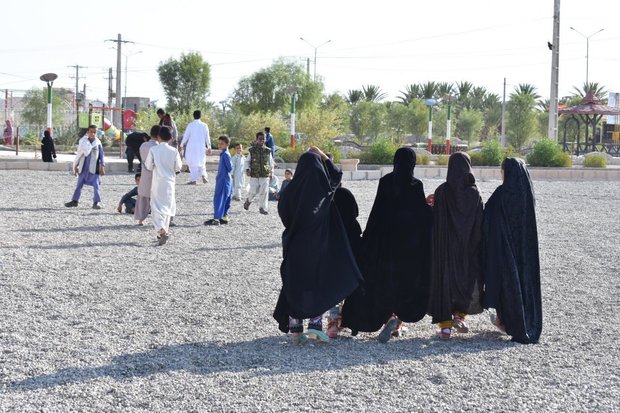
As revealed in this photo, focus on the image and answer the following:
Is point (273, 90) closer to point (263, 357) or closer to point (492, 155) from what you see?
point (492, 155)

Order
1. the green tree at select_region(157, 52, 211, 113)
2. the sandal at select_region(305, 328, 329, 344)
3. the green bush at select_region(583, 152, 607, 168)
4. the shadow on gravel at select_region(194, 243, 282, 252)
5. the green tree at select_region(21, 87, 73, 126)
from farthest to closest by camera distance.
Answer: the green tree at select_region(21, 87, 73, 126)
the green tree at select_region(157, 52, 211, 113)
the green bush at select_region(583, 152, 607, 168)
the shadow on gravel at select_region(194, 243, 282, 252)
the sandal at select_region(305, 328, 329, 344)

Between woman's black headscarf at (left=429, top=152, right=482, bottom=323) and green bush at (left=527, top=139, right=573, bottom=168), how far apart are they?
26.2 meters

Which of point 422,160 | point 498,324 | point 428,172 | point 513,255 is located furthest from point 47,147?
point 513,255

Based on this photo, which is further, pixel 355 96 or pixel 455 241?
pixel 355 96

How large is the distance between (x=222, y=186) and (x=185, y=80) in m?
46.7

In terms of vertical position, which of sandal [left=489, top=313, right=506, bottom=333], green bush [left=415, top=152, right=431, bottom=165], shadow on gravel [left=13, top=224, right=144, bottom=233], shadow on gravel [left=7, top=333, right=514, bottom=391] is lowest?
shadow on gravel [left=7, top=333, right=514, bottom=391]

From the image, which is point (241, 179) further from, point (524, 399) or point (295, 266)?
point (524, 399)

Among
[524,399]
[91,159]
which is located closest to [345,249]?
[524,399]

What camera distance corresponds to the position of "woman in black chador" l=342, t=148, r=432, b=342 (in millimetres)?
6793

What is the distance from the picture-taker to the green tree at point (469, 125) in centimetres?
7300

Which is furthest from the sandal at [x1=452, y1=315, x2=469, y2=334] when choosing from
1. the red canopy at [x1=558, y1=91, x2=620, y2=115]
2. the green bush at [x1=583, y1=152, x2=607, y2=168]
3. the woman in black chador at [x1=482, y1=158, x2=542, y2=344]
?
the red canopy at [x1=558, y1=91, x2=620, y2=115]

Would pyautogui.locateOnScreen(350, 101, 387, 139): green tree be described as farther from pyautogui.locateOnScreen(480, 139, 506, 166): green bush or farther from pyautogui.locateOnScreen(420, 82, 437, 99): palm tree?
pyautogui.locateOnScreen(480, 139, 506, 166): green bush

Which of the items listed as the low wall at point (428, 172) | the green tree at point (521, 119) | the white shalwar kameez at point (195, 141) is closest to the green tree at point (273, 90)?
the green tree at point (521, 119)

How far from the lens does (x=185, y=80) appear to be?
196 feet
